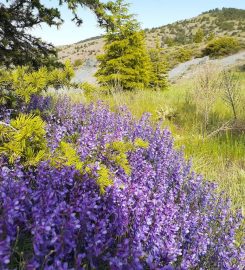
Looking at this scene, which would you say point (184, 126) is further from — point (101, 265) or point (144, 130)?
point (101, 265)

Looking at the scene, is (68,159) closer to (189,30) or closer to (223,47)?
(223,47)

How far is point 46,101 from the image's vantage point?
516 cm

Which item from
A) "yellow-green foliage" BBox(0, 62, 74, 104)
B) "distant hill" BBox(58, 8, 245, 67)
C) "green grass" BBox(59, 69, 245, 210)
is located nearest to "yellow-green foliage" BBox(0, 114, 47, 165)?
"yellow-green foliage" BBox(0, 62, 74, 104)

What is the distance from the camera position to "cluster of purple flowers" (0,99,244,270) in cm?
165

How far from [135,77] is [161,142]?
12.4 m

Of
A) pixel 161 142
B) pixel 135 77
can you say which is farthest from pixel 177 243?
pixel 135 77

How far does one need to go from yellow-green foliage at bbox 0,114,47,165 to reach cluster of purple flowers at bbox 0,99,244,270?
9 centimetres

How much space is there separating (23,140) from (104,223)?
86cm

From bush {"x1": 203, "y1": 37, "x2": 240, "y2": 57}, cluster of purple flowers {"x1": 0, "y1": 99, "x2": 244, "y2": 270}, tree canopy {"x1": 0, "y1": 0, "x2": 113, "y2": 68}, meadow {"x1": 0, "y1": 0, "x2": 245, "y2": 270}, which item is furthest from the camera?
bush {"x1": 203, "y1": 37, "x2": 240, "y2": 57}

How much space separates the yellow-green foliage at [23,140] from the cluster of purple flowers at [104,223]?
0.31 ft

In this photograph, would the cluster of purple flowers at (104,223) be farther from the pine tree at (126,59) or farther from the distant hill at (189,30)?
the distant hill at (189,30)

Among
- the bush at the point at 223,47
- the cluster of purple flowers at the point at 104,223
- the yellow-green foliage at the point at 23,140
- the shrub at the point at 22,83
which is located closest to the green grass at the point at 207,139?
the shrub at the point at 22,83

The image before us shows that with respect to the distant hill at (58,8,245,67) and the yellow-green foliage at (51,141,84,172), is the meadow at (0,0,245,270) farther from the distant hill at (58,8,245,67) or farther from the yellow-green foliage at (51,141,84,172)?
the distant hill at (58,8,245,67)

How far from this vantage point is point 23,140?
2330 mm
